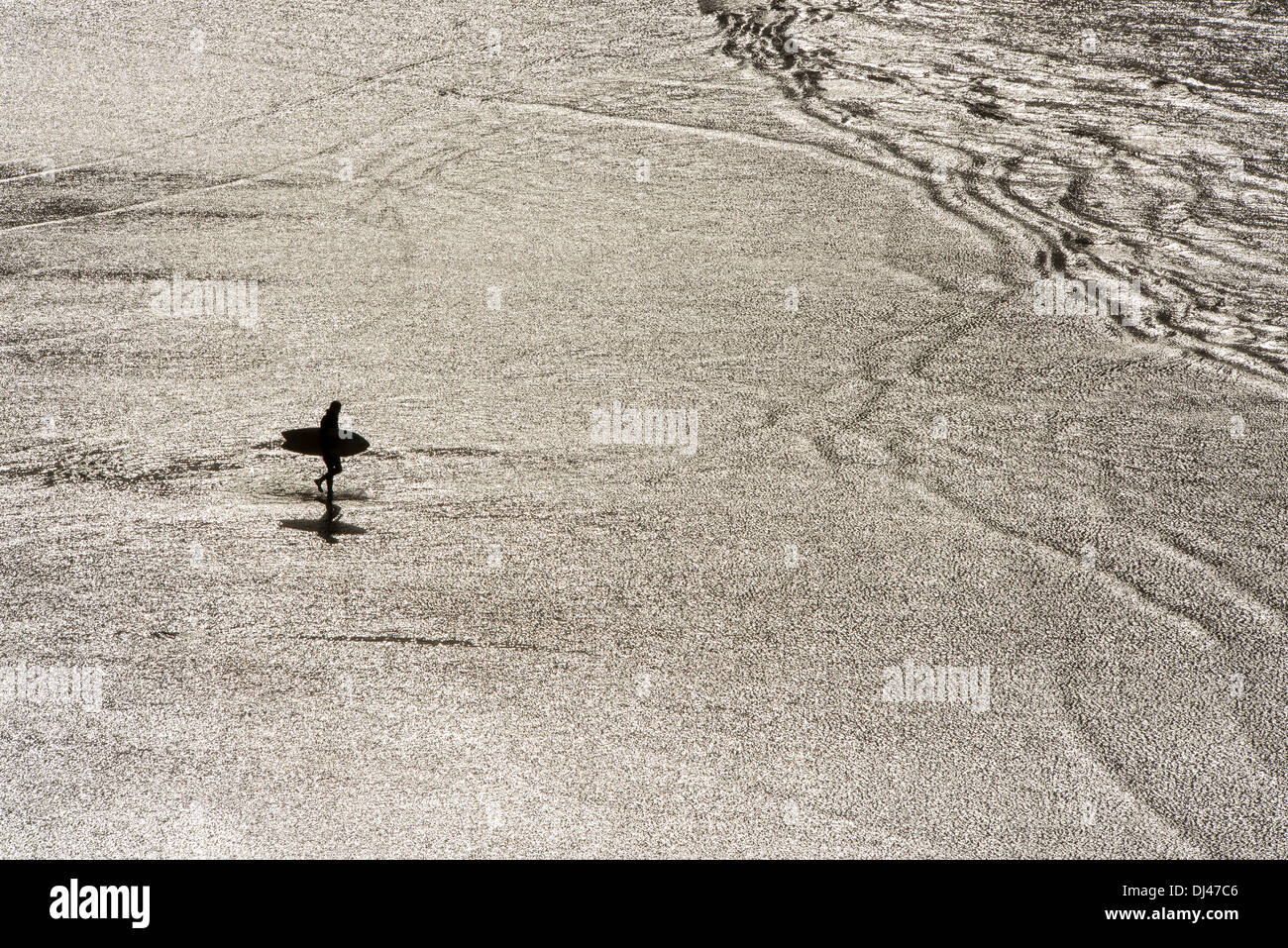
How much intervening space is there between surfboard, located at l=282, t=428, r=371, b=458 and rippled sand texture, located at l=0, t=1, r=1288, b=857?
0.29 metres

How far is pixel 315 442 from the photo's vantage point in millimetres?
4320

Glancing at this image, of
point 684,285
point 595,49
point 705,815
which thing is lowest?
point 705,815

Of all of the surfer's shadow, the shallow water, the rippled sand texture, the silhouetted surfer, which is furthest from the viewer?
the shallow water

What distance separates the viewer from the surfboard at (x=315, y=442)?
4.28 meters

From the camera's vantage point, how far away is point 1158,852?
3.14m

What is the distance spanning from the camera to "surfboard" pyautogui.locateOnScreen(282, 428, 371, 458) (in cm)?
428

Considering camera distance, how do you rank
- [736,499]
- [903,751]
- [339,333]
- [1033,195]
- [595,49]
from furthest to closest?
[595,49]
[1033,195]
[339,333]
[736,499]
[903,751]

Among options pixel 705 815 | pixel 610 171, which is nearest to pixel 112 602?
pixel 705 815

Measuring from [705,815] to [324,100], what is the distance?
7.36 m

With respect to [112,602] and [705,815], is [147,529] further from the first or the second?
[705,815]

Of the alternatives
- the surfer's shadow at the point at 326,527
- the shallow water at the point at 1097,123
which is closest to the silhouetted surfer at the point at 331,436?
the surfer's shadow at the point at 326,527

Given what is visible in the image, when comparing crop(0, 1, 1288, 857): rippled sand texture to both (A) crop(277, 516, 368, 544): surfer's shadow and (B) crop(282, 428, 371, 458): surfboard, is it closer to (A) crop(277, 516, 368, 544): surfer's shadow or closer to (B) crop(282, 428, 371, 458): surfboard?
(A) crop(277, 516, 368, 544): surfer's shadow

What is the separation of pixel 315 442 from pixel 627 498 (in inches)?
43.0

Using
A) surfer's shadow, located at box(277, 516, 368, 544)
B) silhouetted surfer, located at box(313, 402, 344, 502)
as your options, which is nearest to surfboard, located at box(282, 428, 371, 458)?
silhouetted surfer, located at box(313, 402, 344, 502)
